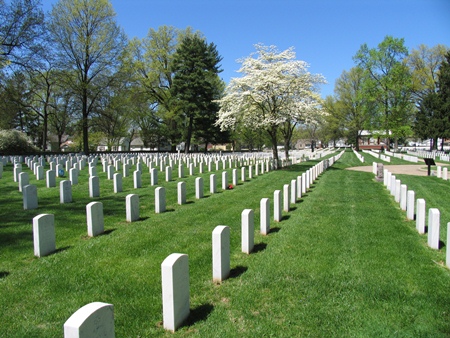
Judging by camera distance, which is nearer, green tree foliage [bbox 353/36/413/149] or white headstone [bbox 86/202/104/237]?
white headstone [bbox 86/202/104/237]

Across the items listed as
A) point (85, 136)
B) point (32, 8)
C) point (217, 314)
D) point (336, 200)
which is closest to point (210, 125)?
point (85, 136)

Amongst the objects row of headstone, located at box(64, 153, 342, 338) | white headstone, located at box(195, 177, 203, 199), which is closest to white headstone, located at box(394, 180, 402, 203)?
white headstone, located at box(195, 177, 203, 199)

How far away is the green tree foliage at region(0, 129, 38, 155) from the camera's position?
31.0m

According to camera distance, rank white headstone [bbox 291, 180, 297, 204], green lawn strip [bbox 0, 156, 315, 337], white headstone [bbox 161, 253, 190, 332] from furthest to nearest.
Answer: white headstone [bbox 291, 180, 297, 204] < green lawn strip [bbox 0, 156, 315, 337] < white headstone [bbox 161, 253, 190, 332]

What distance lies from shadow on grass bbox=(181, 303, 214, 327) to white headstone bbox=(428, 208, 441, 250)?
177 inches

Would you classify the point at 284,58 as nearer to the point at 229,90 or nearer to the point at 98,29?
the point at 229,90

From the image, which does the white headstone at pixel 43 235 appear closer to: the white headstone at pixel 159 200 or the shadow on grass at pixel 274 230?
the white headstone at pixel 159 200

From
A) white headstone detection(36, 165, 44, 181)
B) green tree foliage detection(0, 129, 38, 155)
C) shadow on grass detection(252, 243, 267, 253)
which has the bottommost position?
shadow on grass detection(252, 243, 267, 253)

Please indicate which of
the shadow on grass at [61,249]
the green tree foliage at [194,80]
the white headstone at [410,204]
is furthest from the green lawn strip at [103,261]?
the green tree foliage at [194,80]

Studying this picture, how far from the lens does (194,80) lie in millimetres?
39656

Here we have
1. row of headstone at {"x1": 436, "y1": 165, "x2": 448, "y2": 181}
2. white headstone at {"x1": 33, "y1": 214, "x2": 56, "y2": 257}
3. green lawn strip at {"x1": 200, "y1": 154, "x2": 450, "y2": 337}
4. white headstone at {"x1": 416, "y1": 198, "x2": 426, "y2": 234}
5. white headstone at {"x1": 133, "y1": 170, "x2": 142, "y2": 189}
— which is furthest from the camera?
row of headstone at {"x1": 436, "y1": 165, "x2": 448, "y2": 181}

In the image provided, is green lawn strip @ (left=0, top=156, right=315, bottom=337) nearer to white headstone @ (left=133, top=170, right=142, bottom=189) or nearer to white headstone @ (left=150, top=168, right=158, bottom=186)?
white headstone @ (left=133, top=170, right=142, bottom=189)

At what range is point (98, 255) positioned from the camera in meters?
5.80

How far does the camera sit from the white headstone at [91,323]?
7.93 ft
